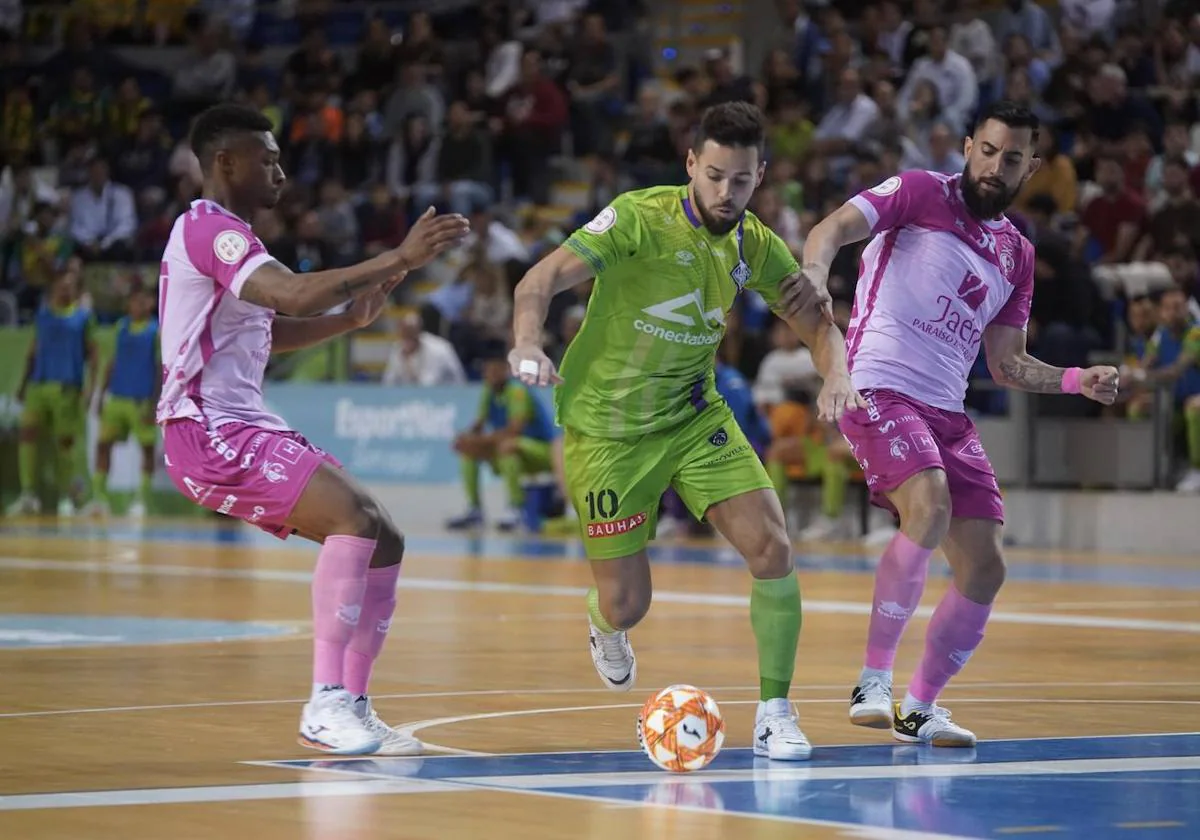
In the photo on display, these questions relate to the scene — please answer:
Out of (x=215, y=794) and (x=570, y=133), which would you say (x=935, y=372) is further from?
(x=570, y=133)

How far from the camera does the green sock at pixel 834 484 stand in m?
21.5

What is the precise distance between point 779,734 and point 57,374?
20.1 m

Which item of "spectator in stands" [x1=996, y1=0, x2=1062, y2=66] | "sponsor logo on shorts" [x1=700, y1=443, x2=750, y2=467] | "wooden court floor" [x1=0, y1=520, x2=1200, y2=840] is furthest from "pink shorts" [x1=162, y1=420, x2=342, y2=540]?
"spectator in stands" [x1=996, y1=0, x2=1062, y2=66]

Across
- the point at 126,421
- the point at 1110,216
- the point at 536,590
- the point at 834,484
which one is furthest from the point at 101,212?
the point at 536,590

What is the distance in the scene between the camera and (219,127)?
759 cm

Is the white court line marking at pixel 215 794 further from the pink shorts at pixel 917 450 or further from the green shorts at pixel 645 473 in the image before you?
the pink shorts at pixel 917 450

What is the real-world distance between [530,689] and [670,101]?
1938cm

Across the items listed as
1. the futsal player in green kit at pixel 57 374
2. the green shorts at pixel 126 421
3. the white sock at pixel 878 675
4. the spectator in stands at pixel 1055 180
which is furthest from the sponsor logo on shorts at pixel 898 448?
the futsal player in green kit at pixel 57 374

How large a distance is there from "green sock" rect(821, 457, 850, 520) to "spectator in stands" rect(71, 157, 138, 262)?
12123 mm

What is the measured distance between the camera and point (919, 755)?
7426mm

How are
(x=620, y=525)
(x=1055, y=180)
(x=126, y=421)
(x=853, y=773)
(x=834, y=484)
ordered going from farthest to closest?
1. (x=126, y=421)
2. (x=1055, y=180)
3. (x=834, y=484)
4. (x=620, y=525)
5. (x=853, y=773)

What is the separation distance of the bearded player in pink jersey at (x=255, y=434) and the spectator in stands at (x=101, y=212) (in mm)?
22429

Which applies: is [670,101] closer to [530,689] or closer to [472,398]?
[472,398]

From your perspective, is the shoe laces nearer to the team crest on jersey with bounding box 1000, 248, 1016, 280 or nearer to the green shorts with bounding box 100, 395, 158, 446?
the team crest on jersey with bounding box 1000, 248, 1016, 280
